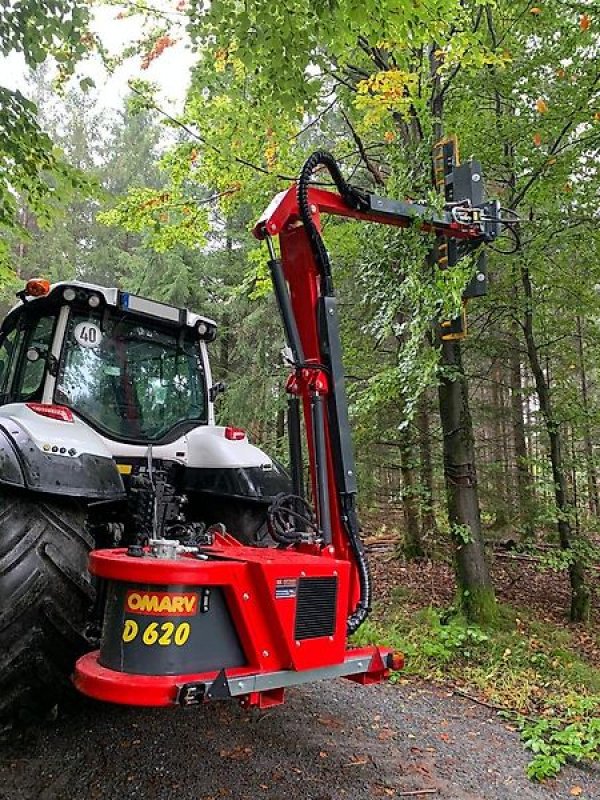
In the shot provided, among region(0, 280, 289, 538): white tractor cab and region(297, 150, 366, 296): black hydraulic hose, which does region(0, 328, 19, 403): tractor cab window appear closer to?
region(0, 280, 289, 538): white tractor cab

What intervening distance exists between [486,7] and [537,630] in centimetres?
553

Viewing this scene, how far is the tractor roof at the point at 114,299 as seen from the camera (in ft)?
12.1

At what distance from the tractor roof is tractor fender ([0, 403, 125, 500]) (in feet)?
2.58

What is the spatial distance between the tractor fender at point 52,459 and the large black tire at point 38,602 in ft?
0.44

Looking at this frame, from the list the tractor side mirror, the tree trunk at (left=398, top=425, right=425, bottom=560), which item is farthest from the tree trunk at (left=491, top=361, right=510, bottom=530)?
the tractor side mirror

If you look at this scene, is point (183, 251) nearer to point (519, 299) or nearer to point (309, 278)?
point (519, 299)

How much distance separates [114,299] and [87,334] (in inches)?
10.6

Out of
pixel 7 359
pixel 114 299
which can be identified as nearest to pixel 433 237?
pixel 114 299

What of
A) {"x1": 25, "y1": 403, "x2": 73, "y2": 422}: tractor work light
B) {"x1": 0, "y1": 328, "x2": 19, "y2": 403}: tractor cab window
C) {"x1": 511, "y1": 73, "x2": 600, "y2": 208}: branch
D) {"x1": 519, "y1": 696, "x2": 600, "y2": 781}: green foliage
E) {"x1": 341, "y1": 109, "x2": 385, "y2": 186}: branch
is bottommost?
{"x1": 519, "y1": 696, "x2": 600, "y2": 781}: green foliage

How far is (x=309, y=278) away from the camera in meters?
3.35

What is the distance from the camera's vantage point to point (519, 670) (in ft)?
15.6

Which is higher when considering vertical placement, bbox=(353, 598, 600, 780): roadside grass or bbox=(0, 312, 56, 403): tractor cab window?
bbox=(0, 312, 56, 403): tractor cab window

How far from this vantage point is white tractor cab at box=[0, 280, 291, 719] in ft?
9.24

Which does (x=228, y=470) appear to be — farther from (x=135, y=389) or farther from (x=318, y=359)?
(x=318, y=359)
